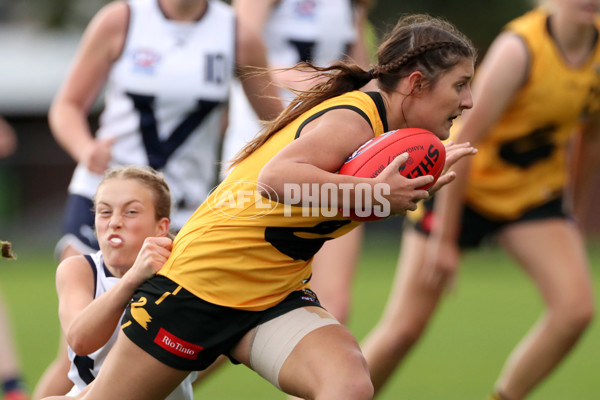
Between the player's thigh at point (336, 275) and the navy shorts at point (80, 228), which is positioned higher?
the navy shorts at point (80, 228)

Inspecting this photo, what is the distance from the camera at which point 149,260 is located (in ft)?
11.5

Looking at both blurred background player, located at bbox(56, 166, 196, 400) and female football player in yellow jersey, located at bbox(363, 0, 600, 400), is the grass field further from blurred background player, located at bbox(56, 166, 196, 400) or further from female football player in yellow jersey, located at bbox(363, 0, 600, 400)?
blurred background player, located at bbox(56, 166, 196, 400)

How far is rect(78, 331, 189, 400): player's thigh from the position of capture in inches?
137

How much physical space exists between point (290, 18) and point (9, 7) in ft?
97.0

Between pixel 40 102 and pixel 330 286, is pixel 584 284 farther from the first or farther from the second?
pixel 40 102

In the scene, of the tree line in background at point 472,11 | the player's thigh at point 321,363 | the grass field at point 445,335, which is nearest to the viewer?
the player's thigh at point 321,363

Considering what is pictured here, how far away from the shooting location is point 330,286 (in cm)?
500

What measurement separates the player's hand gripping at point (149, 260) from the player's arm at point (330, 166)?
50 cm

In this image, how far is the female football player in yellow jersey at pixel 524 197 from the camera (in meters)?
5.27

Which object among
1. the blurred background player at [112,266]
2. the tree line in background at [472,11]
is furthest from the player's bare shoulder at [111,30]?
the tree line in background at [472,11]

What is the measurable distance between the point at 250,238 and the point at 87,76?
165 cm

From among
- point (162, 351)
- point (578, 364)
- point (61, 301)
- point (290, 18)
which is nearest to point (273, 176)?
point (162, 351)

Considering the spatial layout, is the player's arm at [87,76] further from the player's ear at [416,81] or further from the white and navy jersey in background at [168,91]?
the player's ear at [416,81]

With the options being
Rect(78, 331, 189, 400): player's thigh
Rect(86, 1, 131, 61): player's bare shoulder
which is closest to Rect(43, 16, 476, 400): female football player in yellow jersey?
Rect(78, 331, 189, 400): player's thigh
